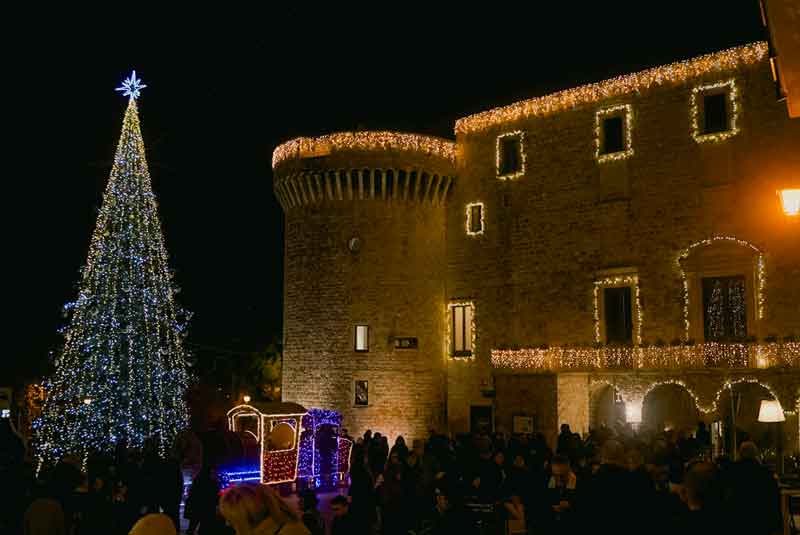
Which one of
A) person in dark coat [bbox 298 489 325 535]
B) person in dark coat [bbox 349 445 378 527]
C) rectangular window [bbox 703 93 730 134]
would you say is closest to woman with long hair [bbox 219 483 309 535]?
person in dark coat [bbox 298 489 325 535]

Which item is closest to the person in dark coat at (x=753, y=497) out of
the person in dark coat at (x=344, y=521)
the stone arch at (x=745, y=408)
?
the person in dark coat at (x=344, y=521)

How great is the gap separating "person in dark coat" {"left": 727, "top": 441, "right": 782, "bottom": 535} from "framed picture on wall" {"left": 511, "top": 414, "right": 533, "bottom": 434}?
15.6 meters

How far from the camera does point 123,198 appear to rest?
1908cm

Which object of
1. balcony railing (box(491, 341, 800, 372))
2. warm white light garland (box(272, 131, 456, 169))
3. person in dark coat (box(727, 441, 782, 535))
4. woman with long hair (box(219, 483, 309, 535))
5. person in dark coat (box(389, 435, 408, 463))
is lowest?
person in dark coat (box(389, 435, 408, 463))

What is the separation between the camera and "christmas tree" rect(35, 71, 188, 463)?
1881 centimetres

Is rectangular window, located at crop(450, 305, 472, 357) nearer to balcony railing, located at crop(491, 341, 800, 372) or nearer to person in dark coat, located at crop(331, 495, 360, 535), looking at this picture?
balcony railing, located at crop(491, 341, 800, 372)

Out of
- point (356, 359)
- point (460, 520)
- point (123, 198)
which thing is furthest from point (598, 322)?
point (460, 520)

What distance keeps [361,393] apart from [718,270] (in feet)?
36.2

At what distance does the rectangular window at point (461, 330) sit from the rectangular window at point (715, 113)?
355 inches

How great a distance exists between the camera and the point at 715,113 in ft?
75.4

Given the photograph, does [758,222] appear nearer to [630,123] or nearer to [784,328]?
[784,328]

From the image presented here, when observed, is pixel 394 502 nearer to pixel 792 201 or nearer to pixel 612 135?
pixel 792 201

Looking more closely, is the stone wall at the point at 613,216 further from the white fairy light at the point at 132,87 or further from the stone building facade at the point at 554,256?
the white fairy light at the point at 132,87

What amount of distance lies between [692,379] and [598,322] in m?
3.38
